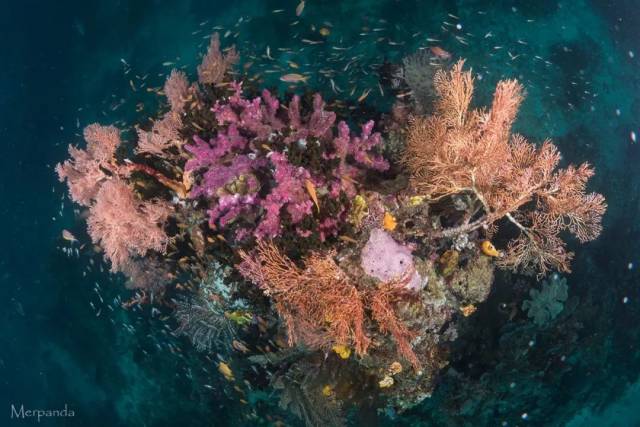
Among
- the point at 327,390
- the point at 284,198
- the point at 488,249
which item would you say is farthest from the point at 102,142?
the point at 488,249

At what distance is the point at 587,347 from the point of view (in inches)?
365

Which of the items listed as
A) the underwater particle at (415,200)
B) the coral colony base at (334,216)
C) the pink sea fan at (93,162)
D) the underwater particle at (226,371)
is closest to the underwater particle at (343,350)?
the coral colony base at (334,216)

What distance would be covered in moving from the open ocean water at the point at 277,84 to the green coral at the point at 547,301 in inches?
16.6

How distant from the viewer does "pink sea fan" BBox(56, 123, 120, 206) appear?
6.30 m

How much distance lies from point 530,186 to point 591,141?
480 centimetres

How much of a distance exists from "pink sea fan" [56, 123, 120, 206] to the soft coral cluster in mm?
1823

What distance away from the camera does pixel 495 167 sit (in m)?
4.88

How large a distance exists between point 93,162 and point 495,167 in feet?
18.8

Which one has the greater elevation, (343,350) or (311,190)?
(311,190)

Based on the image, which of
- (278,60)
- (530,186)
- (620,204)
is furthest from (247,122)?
(620,204)

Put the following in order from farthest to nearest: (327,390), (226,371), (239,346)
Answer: (226,371), (239,346), (327,390)

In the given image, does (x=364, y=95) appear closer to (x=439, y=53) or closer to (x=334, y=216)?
(x=439, y=53)

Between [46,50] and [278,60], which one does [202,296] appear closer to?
[278,60]

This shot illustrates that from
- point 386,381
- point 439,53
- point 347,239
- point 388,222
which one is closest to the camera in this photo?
point 347,239
